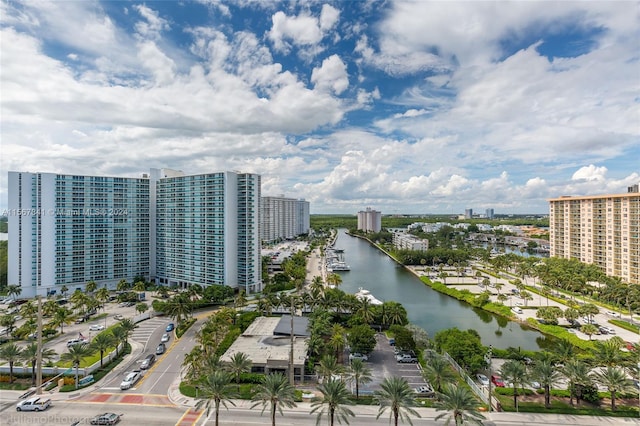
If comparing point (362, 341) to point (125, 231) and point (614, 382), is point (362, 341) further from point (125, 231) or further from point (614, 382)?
point (125, 231)

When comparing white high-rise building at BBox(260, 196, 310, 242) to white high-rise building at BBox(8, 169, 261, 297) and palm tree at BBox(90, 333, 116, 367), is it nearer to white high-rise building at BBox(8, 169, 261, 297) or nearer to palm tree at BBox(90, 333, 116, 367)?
white high-rise building at BBox(8, 169, 261, 297)

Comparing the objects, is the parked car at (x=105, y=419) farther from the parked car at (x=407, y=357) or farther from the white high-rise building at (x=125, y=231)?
the white high-rise building at (x=125, y=231)

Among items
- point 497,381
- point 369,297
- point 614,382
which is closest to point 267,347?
point 497,381

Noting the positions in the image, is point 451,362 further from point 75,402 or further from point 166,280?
point 166,280

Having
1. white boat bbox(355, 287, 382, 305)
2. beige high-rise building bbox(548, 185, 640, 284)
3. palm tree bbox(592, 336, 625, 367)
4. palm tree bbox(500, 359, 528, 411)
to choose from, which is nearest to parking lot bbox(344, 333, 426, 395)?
palm tree bbox(500, 359, 528, 411)

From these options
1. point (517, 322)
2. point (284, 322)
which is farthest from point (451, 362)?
point (517, 322)

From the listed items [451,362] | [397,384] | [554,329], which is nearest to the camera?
[397,384]

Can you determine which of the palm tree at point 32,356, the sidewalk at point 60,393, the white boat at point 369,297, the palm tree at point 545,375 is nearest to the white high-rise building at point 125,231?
the white boat at point 369,297
